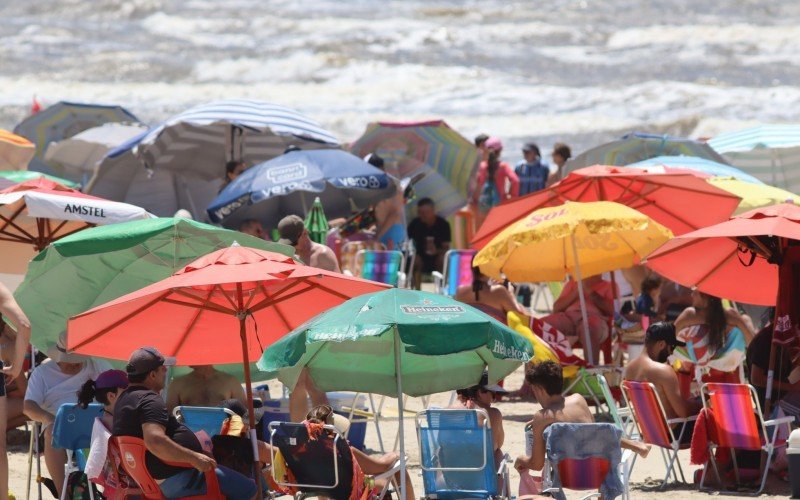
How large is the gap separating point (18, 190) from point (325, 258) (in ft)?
6.06

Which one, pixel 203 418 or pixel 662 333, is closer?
pixel 203 418

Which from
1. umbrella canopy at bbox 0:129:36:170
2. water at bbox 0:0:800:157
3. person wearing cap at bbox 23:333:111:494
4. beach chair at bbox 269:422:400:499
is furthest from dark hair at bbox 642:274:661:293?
water at bbox 0:0:800:157

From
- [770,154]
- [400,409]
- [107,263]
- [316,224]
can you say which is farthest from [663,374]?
[770,154]

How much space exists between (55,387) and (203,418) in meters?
1.26

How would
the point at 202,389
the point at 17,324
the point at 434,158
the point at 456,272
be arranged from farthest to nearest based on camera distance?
the point at 434,158, the point at 456,272, the point at 202,389, the point at 17,324

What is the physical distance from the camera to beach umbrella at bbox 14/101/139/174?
17484 mm

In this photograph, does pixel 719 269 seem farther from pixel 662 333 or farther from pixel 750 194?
pixel 750 194

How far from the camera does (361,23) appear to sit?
45031 mm

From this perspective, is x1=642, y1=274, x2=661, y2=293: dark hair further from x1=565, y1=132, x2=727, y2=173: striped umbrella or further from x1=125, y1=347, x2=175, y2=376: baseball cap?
x1=125, y1=347, x2=175, y2=376: baseball cap

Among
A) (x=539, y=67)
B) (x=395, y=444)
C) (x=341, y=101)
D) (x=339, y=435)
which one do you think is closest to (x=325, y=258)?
(x=395, y=444)

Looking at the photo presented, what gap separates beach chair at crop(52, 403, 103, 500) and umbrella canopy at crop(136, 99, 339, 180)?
566cm

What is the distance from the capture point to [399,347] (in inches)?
232

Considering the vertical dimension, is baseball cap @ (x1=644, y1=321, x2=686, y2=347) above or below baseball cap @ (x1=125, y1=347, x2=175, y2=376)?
below

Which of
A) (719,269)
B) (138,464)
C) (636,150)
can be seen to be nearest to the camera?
(138,464)
